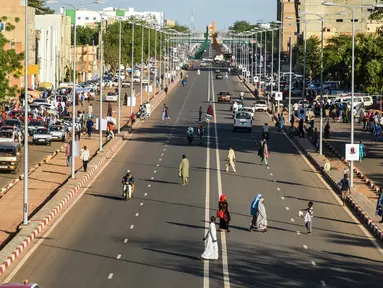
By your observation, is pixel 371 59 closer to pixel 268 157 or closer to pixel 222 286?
pixel 268 157

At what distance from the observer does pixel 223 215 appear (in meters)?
33.8

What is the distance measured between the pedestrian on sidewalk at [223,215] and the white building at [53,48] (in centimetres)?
8493

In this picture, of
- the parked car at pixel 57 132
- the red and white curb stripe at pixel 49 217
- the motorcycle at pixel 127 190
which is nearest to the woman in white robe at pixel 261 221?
the red and white curb stripe at pixel 49 217

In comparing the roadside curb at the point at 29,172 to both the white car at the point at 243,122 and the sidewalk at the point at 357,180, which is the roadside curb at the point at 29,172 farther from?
the white car at the point at 243,122

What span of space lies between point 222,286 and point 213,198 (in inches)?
598

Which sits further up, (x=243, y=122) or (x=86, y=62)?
(x=86, y=62)

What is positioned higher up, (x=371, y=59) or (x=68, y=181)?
(x=371, y=59)

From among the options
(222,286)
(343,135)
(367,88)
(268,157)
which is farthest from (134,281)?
(367,88)

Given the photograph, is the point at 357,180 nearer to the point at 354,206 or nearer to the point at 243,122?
the point at 354,206

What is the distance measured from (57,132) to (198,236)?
110 ft

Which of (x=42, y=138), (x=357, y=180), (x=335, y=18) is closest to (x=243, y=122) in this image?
(x=42, y=138)

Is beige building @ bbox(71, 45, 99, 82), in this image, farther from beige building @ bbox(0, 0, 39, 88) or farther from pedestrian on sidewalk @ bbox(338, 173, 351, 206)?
pedestrian on sidewalk @ bbox(338, 173, 351, 206)

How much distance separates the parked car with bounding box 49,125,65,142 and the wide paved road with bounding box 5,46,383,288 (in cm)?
1040

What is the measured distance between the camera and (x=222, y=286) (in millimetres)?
26172
